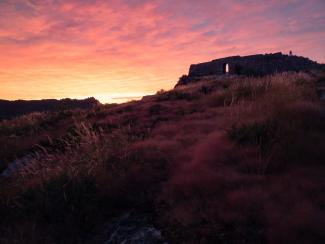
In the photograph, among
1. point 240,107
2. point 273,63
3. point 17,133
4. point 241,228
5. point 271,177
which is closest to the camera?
point 241,228

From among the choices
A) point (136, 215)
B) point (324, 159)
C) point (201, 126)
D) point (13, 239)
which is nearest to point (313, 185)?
point (324, 159)

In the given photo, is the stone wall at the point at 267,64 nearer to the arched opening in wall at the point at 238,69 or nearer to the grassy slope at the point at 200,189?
the arched opening in wall at the point at 238,69

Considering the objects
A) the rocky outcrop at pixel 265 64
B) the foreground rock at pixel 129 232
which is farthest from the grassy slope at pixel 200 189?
the rocky outcrop at pixel 265 64

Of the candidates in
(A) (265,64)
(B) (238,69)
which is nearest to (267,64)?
(A) (265,64)

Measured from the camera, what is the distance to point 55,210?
164 inches

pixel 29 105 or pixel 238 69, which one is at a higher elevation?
pixel 238 69

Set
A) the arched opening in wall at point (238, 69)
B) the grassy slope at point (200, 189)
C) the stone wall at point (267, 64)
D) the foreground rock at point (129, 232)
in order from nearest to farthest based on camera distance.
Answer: the grassy slope at point (200, 189)
the foreground rock at point (129, 232)
the stone wall at point (267, 64)
the arched opening in wall at point (238, 69)

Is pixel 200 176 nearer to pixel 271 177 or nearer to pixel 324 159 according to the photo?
pixel 271 177

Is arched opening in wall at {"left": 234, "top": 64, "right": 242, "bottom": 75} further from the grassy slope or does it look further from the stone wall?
the grassy slope

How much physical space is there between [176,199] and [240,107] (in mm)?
4399

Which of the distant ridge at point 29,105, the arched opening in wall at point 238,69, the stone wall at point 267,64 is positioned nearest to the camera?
the stone wall at point 267,64

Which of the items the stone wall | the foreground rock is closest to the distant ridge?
the stone wall

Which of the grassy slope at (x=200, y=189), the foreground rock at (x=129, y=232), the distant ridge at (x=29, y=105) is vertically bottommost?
the foreground rock at (x=129, y=232)

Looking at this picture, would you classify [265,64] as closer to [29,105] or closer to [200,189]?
[200,189]
